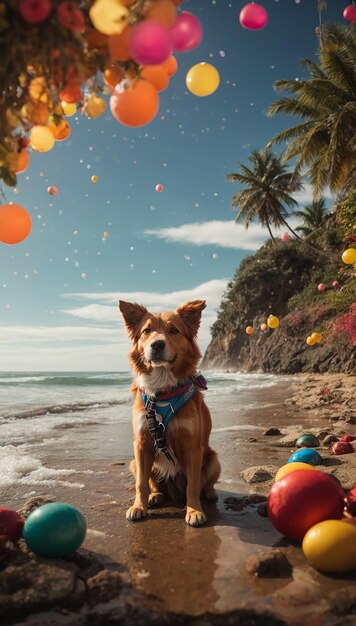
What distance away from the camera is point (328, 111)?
62.5 ft

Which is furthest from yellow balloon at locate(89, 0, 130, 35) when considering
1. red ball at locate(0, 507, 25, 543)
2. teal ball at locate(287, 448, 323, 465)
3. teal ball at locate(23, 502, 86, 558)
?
teal ball at locate(287, 448, 323, 465)

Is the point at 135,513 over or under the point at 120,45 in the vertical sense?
under

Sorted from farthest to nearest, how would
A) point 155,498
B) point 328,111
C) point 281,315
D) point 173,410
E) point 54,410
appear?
point 281,315, point 328,111, point 54,410, point 155,498, point 173,410

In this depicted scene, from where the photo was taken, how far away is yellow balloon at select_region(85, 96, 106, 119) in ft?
7.34

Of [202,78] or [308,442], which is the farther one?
[308,442]

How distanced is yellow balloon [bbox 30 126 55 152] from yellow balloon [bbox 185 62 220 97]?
1.08 m

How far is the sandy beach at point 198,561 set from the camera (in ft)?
6.19

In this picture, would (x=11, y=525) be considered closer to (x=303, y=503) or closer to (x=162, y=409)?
(x=162, y=409)

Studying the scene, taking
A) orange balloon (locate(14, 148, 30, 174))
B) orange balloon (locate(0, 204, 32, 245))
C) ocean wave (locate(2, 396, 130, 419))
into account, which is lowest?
ocean wave (locate(2, 396, 130, 419))

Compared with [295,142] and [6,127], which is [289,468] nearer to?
[6,127]

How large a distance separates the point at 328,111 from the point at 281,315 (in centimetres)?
2442

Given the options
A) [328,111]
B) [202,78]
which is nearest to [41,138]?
[202,78]

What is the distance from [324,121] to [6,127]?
66.3ft

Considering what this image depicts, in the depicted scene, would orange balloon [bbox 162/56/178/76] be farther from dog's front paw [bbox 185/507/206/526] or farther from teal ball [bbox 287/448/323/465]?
teal ball [bbox 287/448/323/465]
